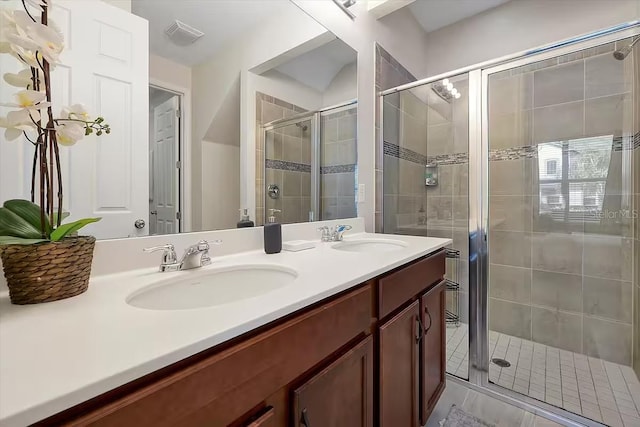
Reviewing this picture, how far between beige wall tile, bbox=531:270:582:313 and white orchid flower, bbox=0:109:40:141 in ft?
9.12

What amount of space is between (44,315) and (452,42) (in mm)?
3270

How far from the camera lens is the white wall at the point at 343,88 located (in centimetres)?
168

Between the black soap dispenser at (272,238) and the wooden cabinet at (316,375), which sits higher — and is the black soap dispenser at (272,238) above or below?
above

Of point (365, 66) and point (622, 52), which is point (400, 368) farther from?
point (622, 52)

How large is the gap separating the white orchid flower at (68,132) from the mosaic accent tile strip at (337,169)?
1146 millimetres

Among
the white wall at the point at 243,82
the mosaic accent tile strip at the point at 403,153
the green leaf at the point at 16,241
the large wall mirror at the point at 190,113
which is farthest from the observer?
the mosaic accent tile strip at the point at 403,153

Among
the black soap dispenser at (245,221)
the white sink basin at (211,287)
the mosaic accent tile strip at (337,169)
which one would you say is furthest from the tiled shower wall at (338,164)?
the white sink basin at (211,287)

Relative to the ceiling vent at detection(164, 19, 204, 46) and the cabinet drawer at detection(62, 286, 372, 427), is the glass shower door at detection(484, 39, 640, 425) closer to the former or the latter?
the cabinet drawer at detection(62, 286, 372, 427)

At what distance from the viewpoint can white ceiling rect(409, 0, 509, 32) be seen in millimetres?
2363

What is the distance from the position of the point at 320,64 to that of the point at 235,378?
161 centimetres

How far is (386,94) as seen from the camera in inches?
80.7

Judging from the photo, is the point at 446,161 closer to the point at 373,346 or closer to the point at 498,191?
the point at 498,191

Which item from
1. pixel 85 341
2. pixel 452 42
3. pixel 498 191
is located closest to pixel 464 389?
pixel 498 191

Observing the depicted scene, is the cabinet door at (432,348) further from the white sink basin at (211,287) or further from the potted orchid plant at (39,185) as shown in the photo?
the potted orchid plant at (39,185)
